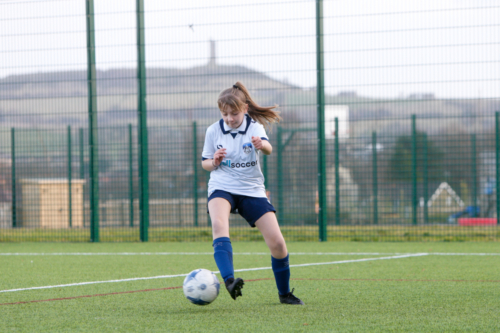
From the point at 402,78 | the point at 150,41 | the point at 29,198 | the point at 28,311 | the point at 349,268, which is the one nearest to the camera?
the point at 28,311

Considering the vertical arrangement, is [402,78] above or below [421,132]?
above

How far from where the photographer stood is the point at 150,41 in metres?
10.6

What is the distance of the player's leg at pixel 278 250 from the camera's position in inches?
172

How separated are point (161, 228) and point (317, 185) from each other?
2.56 metres

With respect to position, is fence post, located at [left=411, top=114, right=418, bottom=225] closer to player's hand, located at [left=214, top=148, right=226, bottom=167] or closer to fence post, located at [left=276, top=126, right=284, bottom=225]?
fence post, located at [left=276, top=126, right=284, bottom=225]

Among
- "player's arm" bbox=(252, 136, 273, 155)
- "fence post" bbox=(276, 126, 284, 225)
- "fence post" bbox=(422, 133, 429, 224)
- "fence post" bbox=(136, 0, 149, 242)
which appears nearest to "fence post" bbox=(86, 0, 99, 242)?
"fence post" bbox=(136, 0, 149, 242)

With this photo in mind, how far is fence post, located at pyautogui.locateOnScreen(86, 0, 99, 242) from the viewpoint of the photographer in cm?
1078

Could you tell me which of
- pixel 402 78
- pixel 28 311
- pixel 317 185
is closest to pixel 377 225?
pixel 317 185

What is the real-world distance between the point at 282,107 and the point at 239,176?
617cm

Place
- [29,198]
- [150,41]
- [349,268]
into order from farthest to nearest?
[29,198] < [150,41] < [349,268]

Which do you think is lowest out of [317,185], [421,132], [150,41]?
[317,185]

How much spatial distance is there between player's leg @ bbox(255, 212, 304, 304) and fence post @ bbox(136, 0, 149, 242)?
6575 mm

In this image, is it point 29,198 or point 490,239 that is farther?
point 29,198

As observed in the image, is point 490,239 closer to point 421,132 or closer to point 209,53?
point 421,132
